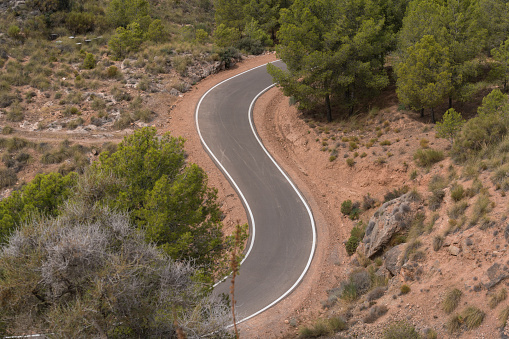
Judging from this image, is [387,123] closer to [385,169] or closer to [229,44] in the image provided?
[385,169]

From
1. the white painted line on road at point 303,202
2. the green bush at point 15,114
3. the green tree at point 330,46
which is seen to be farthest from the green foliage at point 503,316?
the green bush at point 15,114

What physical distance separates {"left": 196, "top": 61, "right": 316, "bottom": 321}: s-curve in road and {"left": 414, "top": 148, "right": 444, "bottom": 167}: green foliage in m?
7.40

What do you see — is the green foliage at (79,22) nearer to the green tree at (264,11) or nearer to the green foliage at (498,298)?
the green tree at (264,11)

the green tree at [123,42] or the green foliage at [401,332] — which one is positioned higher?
the green tree at [123,42]

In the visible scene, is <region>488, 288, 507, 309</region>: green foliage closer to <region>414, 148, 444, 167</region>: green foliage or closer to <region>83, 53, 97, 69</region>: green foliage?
<region>414, 148, 444, 167</region>: green foliage

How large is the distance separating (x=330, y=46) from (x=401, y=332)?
24.0m

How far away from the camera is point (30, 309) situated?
11.4m

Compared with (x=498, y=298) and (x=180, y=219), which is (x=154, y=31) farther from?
(x=498, y=298)

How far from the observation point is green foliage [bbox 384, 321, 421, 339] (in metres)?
14.2

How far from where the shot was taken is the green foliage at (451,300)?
47.7 feet

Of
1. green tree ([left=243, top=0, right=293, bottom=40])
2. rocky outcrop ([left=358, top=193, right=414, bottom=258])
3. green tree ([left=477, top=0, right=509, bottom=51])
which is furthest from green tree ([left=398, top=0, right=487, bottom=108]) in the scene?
green tree ([left=243, top=0, right=293, bottom=40])

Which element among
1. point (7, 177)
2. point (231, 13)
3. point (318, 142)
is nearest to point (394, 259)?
point (318, 142)

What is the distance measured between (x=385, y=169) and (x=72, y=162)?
72.6 feet

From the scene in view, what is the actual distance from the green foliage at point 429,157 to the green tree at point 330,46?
894 cm
